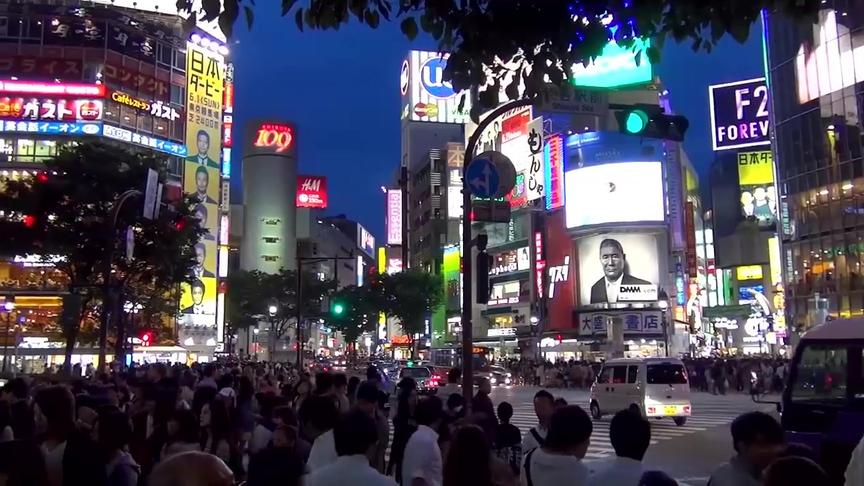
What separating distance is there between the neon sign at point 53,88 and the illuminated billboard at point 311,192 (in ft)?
222

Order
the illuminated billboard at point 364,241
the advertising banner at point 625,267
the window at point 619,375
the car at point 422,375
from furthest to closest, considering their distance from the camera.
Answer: the illuminated billboard at point 364,241, the advertising banner at point 625,267, the car at point 422,375, the window at point 619,375

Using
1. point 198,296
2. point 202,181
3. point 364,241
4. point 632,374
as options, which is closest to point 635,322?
point 198,296

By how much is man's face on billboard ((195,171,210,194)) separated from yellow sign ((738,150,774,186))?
2466 inches

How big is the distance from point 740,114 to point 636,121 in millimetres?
70621

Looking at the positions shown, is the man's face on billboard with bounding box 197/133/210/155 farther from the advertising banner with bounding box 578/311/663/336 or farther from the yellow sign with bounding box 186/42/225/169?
the advertising banner with bounding box 578/311/663/336

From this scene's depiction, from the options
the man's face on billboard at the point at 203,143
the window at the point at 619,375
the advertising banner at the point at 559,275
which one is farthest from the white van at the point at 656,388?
the advertising banner at the point at 559,275

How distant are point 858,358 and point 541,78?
22.3 ft

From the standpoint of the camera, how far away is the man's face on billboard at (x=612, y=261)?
209 feet

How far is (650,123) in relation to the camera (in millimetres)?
10453

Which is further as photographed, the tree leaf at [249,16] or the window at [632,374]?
the window at [632,374]

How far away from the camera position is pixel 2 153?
162 ft

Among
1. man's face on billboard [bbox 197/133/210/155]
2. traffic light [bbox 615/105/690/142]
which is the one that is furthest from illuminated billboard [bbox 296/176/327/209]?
traffic light [bbox 615/105/690/142]

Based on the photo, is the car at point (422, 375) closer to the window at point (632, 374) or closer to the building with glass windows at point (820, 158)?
the window at point (632, 374)

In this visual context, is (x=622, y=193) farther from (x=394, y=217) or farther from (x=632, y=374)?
(x=394, y=217)
